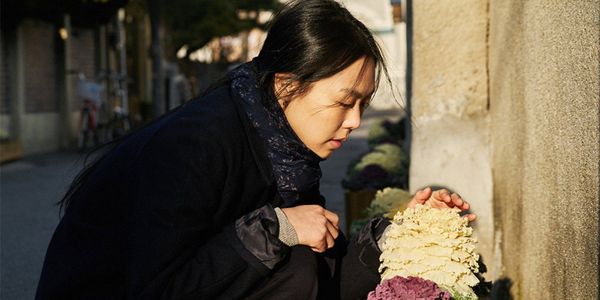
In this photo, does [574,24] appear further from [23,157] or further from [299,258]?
[23,157]

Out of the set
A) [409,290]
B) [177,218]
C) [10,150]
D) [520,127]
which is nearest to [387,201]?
[520,127]

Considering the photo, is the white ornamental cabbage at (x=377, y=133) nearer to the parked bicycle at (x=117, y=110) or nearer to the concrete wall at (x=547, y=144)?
the parked bicycle at (x=117, y=110)

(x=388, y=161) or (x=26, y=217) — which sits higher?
(x=388, y=161)

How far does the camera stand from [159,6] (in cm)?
2431

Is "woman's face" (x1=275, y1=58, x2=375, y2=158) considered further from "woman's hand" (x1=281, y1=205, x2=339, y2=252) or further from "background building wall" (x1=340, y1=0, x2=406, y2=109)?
"background building wall" (x1=340, y1=0, x2=406, y2=109)

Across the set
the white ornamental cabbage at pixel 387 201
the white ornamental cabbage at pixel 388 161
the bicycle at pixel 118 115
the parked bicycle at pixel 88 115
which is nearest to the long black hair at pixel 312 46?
the white ornamental cabbage at pixel 387 201

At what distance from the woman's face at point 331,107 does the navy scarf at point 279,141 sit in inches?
1.3

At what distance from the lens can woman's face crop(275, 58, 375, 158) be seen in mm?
3004

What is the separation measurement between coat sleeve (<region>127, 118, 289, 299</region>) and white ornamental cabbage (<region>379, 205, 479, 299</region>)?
420 millimetres

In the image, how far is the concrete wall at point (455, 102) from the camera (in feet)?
18.4

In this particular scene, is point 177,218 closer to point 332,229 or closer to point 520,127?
point 332,229

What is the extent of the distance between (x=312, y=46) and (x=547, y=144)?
1123 mm

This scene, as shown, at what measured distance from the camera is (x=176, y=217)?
2818mm

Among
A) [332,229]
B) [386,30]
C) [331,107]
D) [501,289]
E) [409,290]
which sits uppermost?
[386,30]
